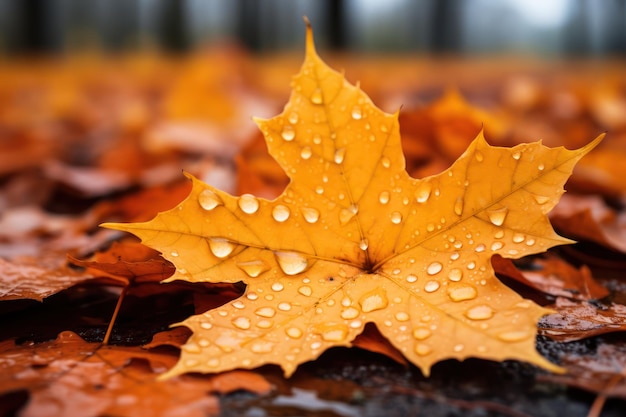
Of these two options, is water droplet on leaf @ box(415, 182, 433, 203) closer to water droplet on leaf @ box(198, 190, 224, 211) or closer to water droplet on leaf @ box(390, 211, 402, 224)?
water droplet on leaf @ box(390, 211, 402, 224)

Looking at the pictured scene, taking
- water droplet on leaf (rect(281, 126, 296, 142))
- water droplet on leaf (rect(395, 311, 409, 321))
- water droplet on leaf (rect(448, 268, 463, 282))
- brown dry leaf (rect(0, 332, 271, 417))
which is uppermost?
water droplet on leaf (rect(281, 126, 296, 142))

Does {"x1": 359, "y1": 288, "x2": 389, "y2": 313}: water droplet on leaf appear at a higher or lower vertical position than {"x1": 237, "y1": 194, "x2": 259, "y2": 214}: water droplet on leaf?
lower

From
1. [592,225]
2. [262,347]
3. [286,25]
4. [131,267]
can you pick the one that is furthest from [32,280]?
[286,25]

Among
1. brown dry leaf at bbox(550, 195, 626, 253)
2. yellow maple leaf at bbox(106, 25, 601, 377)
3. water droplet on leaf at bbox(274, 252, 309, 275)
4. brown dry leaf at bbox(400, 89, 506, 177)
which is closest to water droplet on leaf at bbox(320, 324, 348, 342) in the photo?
yellow maple leaf at bbox(106, 25, 601, 377)

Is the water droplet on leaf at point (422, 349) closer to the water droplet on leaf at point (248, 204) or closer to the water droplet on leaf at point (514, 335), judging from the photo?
the water droplet on leaf at point (514, 335)

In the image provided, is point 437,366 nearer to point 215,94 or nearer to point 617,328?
point 617,328
